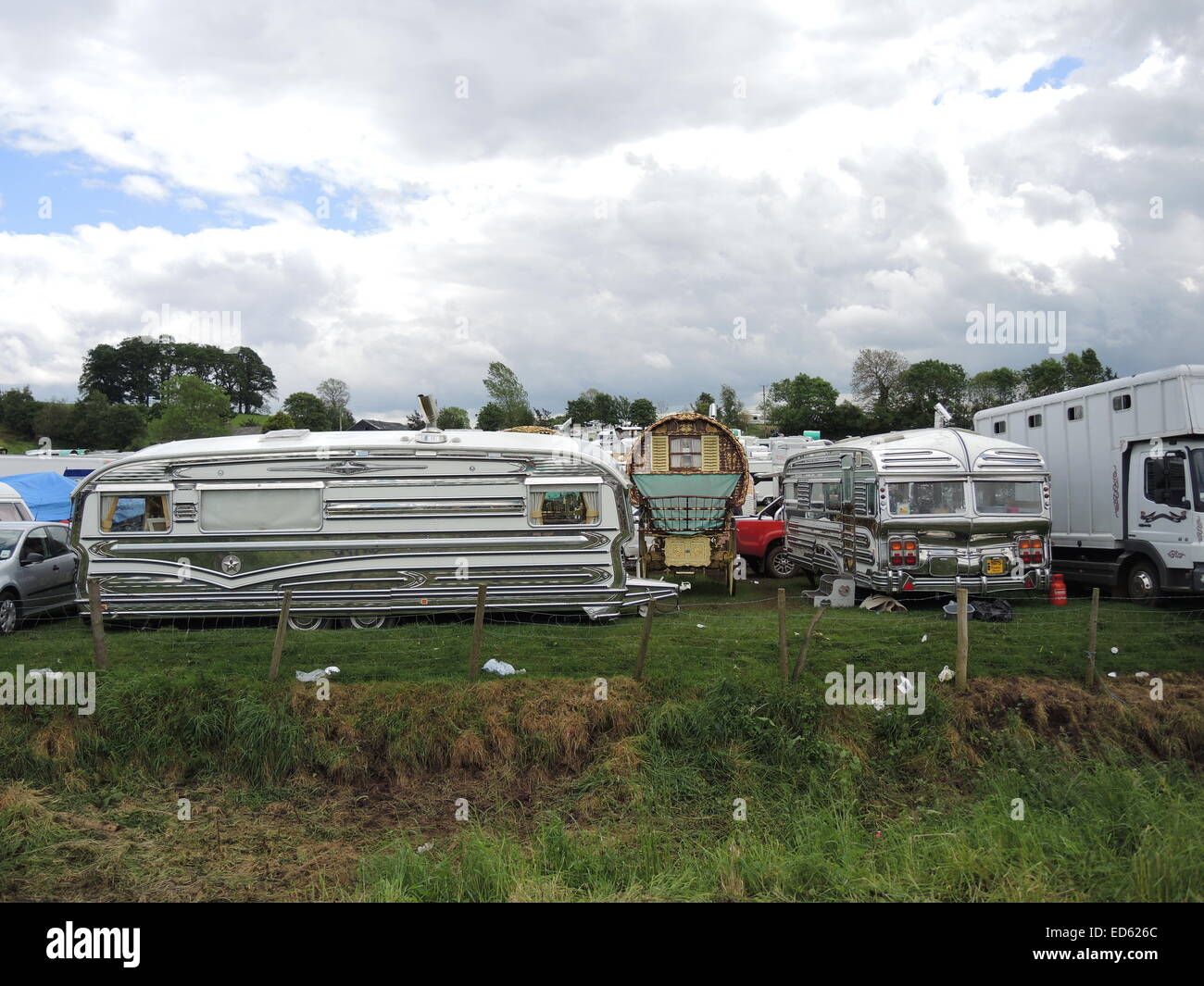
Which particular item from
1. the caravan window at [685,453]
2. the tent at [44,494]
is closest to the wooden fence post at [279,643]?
the caravan window at [685,453]

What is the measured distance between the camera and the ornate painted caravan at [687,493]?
16.8 metres

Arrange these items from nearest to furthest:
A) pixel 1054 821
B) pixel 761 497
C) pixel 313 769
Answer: pixel 1054 821 < pixel 313 769 < pixel 761 497

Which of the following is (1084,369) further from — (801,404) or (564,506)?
(564,506)

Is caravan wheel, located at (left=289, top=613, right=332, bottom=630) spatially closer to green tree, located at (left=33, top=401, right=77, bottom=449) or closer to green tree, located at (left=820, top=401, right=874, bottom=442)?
green tree, located at (left=820, top=401, right=874, bottom=442)

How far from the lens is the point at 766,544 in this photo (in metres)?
19.9

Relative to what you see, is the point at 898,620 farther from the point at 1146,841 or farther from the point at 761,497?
the point at 761,497

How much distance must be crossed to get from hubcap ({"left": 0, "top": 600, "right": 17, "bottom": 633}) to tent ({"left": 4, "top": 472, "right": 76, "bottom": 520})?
11.7 m

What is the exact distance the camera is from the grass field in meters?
5.84

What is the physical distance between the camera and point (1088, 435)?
1501 centimetres

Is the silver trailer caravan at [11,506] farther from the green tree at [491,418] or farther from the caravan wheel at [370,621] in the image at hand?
the green tree at [491,418]

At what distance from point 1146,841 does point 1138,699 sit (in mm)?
3629

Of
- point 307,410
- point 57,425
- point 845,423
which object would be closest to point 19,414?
Result: point 57,425

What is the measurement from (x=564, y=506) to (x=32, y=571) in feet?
27.3

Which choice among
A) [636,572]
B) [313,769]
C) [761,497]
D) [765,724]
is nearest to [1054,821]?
[765,724]
